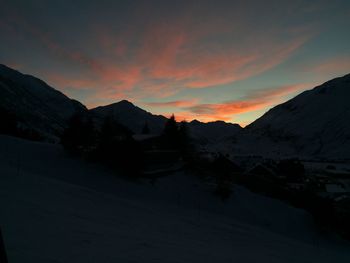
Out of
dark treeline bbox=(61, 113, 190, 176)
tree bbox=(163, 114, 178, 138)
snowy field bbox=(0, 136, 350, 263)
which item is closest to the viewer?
snowy field bbox=(0, 136, 350, 263)

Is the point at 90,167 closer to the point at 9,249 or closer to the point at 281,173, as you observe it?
the point at 9,249

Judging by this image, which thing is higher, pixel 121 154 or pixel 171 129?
pixel 171 129

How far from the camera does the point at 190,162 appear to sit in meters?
50.2

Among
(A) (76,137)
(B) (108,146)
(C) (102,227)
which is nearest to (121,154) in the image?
(B) (108,146)

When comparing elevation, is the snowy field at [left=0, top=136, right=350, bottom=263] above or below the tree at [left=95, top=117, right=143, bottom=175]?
below

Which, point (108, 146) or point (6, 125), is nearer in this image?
point (108, 146)

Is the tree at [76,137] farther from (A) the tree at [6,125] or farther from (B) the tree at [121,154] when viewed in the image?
(A) the tree at [6,125]

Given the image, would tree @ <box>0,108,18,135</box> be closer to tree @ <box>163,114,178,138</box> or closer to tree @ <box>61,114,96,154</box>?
tree @ <box>61,114,96,154</box>

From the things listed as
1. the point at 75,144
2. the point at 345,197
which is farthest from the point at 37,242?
the point at 345,197

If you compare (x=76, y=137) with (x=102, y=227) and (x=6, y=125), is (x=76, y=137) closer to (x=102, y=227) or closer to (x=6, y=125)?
(x=6, y=125)

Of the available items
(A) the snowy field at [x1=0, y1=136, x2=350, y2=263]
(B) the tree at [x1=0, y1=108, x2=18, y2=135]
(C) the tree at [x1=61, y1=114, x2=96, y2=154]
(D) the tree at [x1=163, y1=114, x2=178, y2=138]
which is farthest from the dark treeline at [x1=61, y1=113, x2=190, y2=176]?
(B) the tree at [x1=0, y1=108, x2=18, y2=135]

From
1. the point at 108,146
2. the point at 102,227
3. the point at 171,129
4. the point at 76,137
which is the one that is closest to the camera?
the point at 102,227

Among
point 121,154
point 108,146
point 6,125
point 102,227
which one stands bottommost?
point 102,227

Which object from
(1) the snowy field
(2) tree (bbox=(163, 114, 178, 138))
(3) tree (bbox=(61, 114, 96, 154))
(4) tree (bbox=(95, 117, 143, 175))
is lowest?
(1) the snowy field
